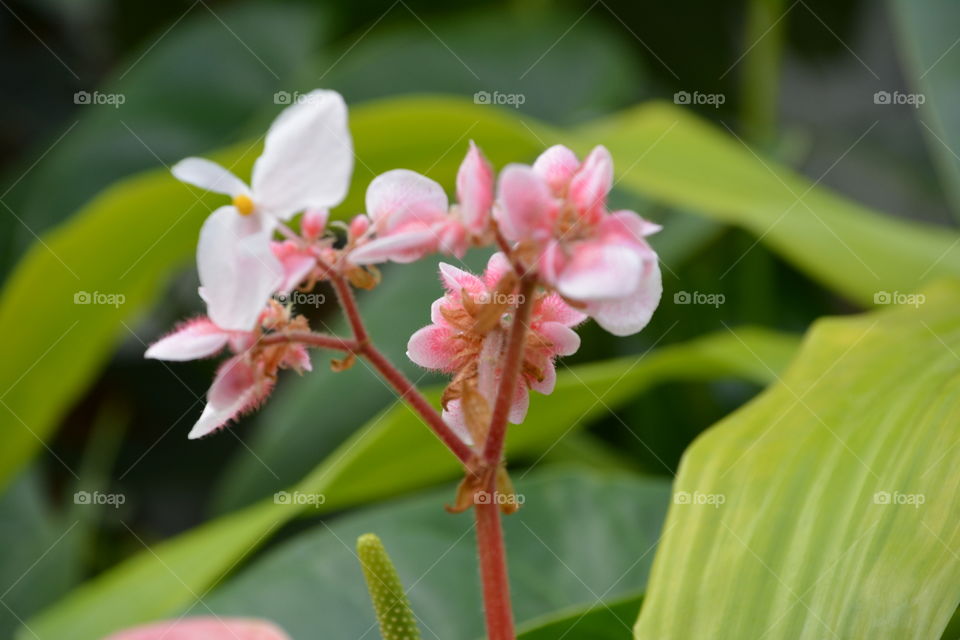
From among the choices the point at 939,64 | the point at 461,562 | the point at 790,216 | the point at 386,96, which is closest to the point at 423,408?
the point at 461,562

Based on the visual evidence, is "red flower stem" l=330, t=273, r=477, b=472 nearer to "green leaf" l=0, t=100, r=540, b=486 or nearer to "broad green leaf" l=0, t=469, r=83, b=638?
"green leaf" l=0, t=100, r=540, b=486

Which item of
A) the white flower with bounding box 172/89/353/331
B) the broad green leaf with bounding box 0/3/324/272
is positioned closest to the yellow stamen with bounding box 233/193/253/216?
the white flower with bounding box 172/89/353/331

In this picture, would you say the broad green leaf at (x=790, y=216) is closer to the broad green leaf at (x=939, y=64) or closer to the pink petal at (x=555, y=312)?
the broad green leaf at (x=939, y=64)

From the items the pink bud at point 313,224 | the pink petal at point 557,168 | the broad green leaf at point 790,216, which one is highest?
the broad green leaf at point 790,216

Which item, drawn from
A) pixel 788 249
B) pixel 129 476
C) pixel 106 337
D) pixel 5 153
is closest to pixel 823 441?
pixel 788 249

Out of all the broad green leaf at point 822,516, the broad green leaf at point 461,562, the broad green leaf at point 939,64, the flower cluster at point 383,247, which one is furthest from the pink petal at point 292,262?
the broad green leaf at point 939,64
